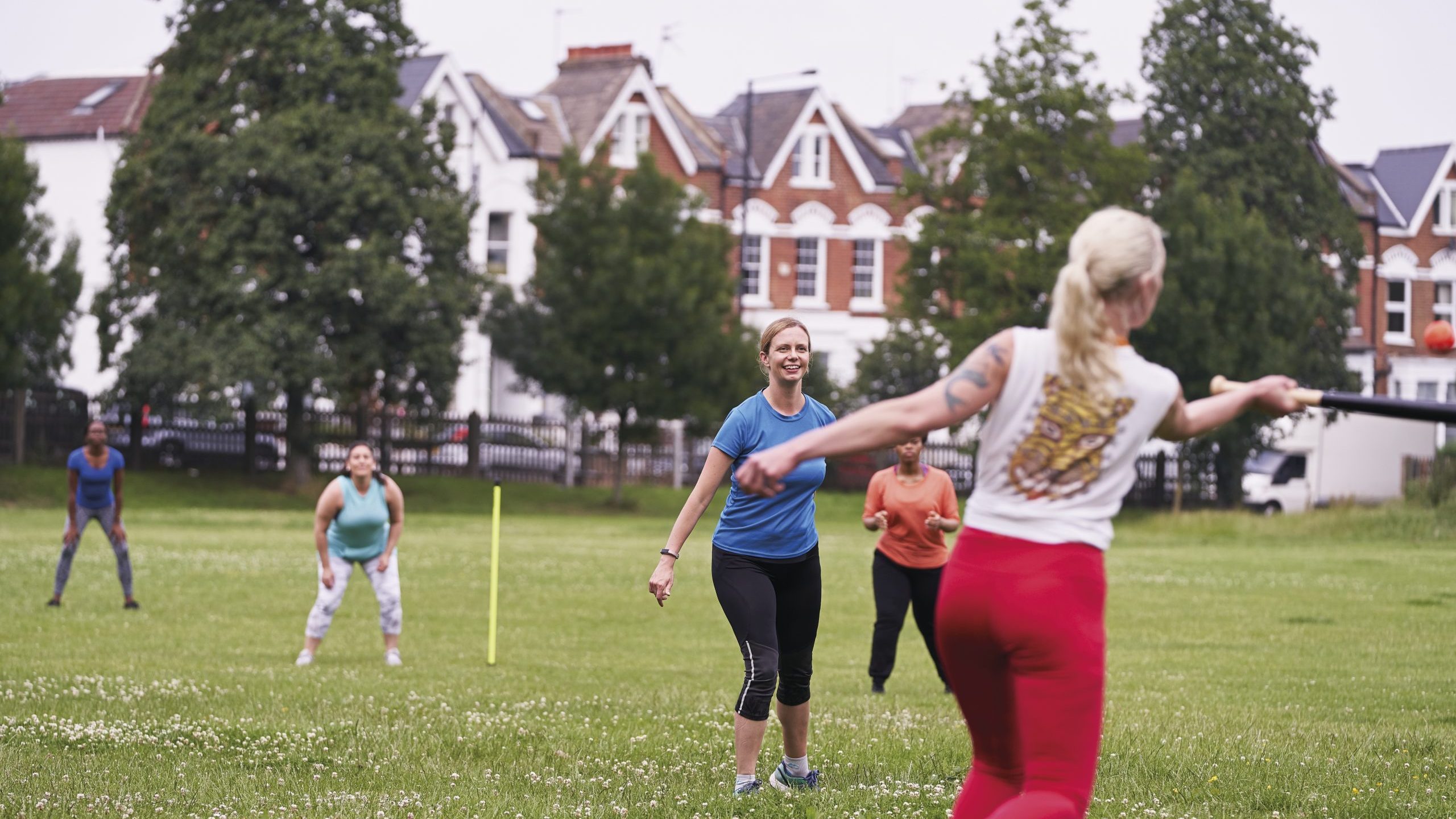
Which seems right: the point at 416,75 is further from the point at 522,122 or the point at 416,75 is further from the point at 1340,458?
the point at 1340,458

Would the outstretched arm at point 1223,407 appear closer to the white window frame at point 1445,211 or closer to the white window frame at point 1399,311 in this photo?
the white window frame at point 1399,311

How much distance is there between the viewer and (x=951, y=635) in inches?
186

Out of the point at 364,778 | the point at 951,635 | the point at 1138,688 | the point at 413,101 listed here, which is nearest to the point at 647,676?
the point at 1138,688

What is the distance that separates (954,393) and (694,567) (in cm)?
2244

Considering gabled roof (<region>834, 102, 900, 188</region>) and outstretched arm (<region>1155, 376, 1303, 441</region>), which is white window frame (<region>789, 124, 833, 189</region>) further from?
outstretched arm (<region>1155, 376, 1303, 441</region>)

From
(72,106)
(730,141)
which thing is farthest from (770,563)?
(72,106)

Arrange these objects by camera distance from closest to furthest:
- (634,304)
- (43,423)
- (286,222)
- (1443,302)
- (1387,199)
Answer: (286,222) < (634,304) < (43,423) < (1443,302) < (1387,199)

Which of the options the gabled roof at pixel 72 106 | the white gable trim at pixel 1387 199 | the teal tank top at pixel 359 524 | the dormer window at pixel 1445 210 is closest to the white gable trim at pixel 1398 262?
the white gable trim at pixel 1387 199

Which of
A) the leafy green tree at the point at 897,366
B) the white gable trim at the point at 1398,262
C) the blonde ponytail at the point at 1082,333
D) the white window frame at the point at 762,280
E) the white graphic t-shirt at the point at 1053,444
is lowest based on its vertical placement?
the white graphic t-shirt at the point at 1053,444

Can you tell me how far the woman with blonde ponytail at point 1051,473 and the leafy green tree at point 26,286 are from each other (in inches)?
1561

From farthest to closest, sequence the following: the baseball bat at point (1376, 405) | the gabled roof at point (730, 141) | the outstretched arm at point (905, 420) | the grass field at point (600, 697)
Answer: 1. the gabled roof at point (730, 141)
2. the grass field at point (600, 697)
3. the baseball bat at point (1376, 405)
4. the outstretched arm at point (905, 420)

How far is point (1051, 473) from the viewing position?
4.63m

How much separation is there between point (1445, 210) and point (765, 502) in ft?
221

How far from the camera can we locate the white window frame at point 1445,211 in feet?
222
